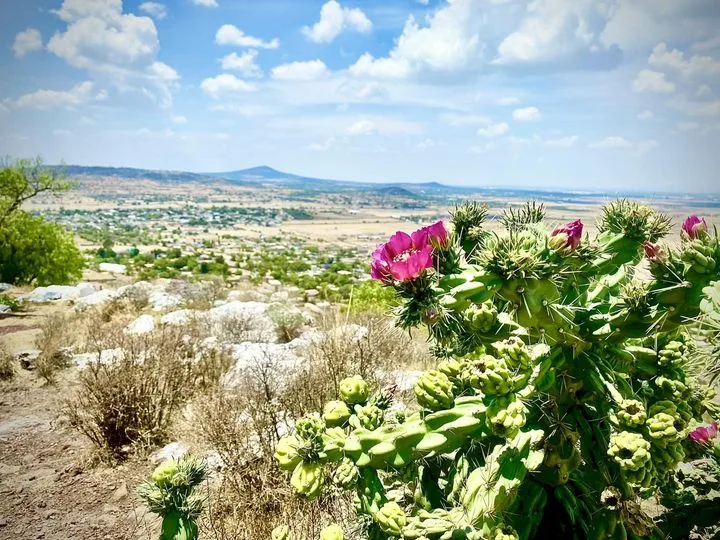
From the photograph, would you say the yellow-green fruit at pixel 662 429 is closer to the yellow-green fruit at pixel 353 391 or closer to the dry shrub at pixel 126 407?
the yellow-green fruit at pixel 353 391

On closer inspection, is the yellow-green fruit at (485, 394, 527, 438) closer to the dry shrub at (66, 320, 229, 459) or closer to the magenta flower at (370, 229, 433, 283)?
the magenta flower at (370, 229, 433, 283)

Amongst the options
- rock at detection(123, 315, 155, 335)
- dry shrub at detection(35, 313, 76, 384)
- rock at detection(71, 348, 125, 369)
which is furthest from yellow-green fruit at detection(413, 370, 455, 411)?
rock at detection(123, 315, 155, 335)

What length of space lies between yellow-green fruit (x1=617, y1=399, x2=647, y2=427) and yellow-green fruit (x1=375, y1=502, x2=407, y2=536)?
90cm

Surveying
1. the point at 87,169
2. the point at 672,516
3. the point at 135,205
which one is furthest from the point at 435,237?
the point at 87,169

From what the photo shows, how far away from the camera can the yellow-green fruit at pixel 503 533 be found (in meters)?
1.68

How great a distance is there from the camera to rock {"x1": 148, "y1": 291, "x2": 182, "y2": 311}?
10681mm

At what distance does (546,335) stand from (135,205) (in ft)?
493

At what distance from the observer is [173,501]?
2.13 meters

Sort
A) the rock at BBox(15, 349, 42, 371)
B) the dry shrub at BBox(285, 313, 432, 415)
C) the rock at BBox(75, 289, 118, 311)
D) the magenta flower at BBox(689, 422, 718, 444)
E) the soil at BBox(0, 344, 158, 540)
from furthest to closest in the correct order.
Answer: the rock at BBox(75, 289, 118, 311), the rock at BBox(15, 349, 42, 371), the dry shrub at BBox(285, 313, 432, 415), the soil at BBox(0, 344, 158, 540), the magenta flower at BBox(689, 422, 718, 444)

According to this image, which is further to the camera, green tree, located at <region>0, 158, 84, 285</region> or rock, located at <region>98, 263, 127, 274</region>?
rock, located at <region>98, 263, 127, 274</region>

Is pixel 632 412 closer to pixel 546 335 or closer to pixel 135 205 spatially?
pixel 546 335

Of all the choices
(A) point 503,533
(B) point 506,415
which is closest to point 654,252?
(B) point 506,415

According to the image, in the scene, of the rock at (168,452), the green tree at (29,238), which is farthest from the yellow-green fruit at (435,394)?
the green tree at (29,238)

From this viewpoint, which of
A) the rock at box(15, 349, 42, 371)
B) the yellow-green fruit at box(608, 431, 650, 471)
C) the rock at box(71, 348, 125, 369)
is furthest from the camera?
the rock at box(15, 349, 42, 371)
